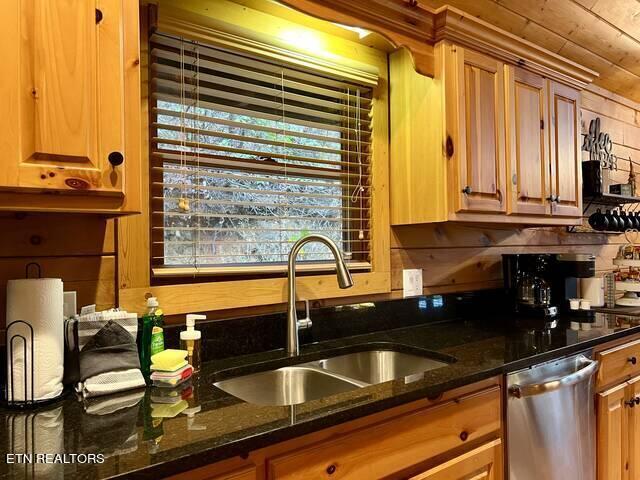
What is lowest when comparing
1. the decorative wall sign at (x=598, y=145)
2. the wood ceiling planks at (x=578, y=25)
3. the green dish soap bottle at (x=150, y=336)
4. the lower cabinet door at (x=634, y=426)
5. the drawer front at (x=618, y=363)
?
the lower cabinet door at (x=634, y=426)

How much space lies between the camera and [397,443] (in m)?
1.21

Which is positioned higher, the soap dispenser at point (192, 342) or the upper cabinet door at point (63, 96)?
the upper cabinet door at point (63, 96)

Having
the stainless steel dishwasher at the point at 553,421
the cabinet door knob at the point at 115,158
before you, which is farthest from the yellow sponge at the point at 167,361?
the stainless steel dishwasher at the point at 553,421

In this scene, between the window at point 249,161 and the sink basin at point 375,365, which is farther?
the sink basin at point 375,365

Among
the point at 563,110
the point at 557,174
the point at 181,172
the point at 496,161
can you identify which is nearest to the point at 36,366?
the point at 181,172

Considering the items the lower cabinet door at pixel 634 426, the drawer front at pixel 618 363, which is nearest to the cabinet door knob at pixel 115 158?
the drawer front at pixel 618 363

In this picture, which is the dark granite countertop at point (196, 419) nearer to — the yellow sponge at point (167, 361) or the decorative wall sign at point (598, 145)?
the yellow sponge at point (167, 361)

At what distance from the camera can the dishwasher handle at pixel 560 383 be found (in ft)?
4.94

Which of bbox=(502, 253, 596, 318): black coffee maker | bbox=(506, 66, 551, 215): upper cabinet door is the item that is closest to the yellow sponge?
bbox=(506, 66, 551, 215): upper cabinet door

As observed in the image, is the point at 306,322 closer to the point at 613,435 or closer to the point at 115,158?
the point at 115,158

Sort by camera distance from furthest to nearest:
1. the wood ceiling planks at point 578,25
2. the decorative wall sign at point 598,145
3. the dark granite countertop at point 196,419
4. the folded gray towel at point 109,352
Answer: the decorative wall sign at point 598,145
the wood ceiling planks at point 578,25
the folded gray towel at point 109,352
the dark granite countertop at point 196,419

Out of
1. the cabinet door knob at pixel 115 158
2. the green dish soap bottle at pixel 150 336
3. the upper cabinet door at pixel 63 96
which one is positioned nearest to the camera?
the upper cabinet door at pixel 63 96

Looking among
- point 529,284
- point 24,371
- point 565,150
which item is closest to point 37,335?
point 24,371

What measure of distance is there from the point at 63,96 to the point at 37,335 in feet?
1.83
